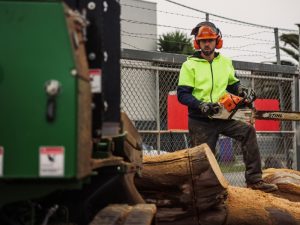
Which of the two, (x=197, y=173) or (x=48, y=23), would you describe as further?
(x=197, y=173)

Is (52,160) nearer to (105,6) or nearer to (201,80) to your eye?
(105,6)

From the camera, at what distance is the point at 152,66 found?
885 cm

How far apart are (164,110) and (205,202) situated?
3.35m

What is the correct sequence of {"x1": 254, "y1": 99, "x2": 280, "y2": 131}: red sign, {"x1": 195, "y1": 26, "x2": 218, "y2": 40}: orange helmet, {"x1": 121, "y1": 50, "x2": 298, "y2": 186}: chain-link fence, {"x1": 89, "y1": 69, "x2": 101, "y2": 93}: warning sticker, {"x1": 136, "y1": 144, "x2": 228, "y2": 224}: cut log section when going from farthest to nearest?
{"x1": 254, "y1": 99, "x2": 280, "y2": 131}: red sign, {"x1": 121, "y1": 50, "x2": 298, "y2": 186}: chain-link fence, {"x1": 195, "y1": 26, "x2": 218, "y2": 40}: orange helmet, {"x1": 136, "y1": 144, "x2": 228, "y2": 224}: cut log section, {"x1": 89, "y1": 69, "x2": 101, "y2": 93}: warning sticker

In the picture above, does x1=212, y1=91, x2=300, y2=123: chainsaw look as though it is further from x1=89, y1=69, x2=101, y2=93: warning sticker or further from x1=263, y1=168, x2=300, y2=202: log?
x1=89, y1=69, x2=101, y2=93: warning sticker

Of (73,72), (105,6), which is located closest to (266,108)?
(105,6)

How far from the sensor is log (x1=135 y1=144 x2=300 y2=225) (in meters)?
5.77

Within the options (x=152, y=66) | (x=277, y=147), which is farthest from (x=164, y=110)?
(x=277, y=147)

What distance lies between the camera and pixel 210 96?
7.28m

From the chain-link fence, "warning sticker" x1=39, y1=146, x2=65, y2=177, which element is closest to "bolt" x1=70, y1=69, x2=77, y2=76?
"warning sticker" x1=39, y1=146, x2=65, y2=177

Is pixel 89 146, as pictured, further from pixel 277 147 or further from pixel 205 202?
pixel 277 147

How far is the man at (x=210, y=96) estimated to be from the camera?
708 centimetres

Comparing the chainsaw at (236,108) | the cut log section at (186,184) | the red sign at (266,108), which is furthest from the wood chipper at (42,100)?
the red sign at (266,108)

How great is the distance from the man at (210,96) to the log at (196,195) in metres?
0.97
